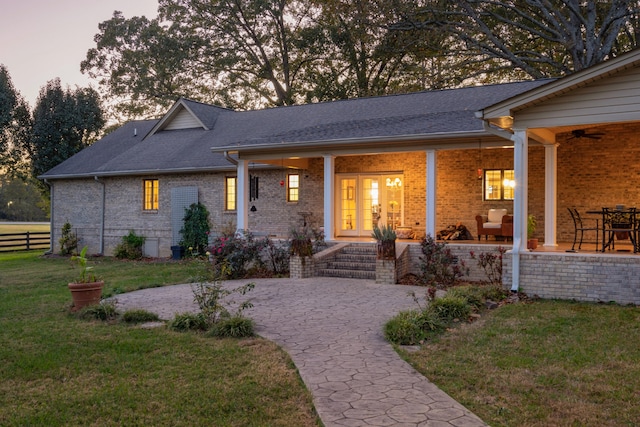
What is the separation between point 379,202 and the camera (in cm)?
1772

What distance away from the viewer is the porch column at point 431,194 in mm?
13727

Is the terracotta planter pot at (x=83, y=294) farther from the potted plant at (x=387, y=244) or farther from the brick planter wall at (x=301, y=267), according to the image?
the potted plant at (x=387, y=244)

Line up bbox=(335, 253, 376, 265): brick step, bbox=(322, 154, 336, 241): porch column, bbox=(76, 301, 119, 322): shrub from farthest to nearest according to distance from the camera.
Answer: bbox=(322, 154, 336, 241): porch column < bbox=(335, 253, 376, 265): brick step < bbox=(76, 301, 119, 322): shrub

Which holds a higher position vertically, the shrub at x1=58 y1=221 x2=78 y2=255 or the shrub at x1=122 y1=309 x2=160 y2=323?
the shrub at x1=58 y1=221 x2=78 y2=255

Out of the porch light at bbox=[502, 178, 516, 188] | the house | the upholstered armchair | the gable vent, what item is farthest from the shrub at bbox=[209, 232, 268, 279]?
the gable vent

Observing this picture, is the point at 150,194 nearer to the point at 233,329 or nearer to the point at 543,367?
the point at 233,329

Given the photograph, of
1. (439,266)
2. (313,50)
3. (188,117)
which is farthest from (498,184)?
(313,50)

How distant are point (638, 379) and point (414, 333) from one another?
267 centimetres

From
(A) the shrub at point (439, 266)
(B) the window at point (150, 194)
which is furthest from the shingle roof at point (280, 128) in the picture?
(A) the shrub at point (439, 266)

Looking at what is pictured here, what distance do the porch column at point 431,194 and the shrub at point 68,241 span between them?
1606cm

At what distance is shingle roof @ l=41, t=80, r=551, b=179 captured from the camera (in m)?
15.1

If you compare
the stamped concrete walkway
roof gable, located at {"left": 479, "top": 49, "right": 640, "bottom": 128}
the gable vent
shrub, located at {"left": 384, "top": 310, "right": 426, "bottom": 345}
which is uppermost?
the gable vent

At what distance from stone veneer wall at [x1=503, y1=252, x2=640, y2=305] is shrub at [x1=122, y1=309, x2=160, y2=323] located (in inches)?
272

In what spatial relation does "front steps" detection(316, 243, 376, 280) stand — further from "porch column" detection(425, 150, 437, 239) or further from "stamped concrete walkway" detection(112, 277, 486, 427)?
"porch column" detection(425, 150, 437, 239)
